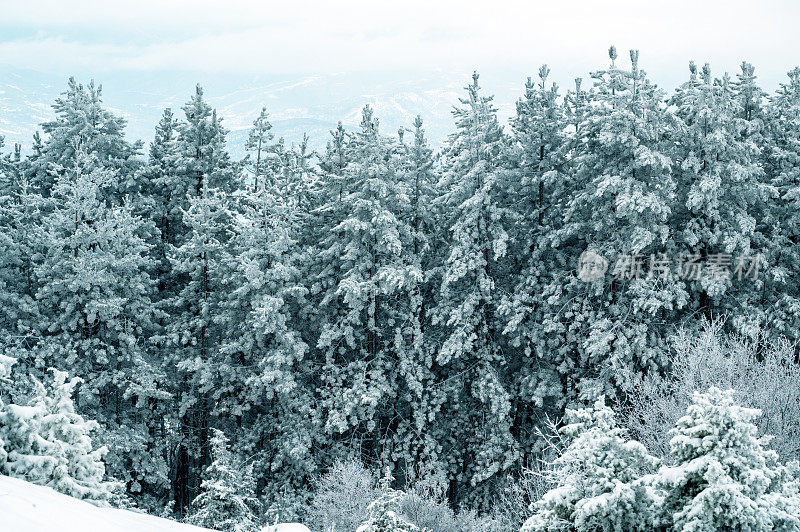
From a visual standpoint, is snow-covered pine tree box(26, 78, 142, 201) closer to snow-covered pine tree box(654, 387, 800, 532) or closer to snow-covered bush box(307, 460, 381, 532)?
snow-covered bush box(307, 460, 381, 532)

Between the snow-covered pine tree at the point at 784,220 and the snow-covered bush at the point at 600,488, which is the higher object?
the snow-covered pine tree at the point at 784,220

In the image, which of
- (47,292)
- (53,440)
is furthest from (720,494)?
(47,292)

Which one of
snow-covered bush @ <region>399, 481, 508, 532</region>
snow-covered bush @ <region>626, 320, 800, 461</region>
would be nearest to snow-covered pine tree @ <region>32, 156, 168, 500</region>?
snow-covered bush @ <region>399, 481, 508, 532</region>

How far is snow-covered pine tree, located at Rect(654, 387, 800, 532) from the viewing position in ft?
29.2

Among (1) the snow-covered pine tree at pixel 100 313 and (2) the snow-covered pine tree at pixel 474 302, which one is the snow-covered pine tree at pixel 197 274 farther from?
(2) the snow-covered pine tree at pixel 474 302

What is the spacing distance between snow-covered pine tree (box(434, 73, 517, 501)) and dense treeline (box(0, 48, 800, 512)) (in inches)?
3.7

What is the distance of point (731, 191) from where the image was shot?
22.3 meters

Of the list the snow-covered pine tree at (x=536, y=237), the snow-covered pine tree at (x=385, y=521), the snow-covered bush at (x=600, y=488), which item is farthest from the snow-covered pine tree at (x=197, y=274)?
the snow-covered bush at (x=600, y=488)

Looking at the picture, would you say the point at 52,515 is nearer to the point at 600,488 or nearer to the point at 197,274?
the point at 600,488

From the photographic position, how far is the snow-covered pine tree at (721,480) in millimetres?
8906

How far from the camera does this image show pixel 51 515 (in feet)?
29.0

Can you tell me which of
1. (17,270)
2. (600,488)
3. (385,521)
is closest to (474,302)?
(385,521)

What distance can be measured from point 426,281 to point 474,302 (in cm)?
198

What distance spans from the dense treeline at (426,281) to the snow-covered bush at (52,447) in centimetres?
1002
